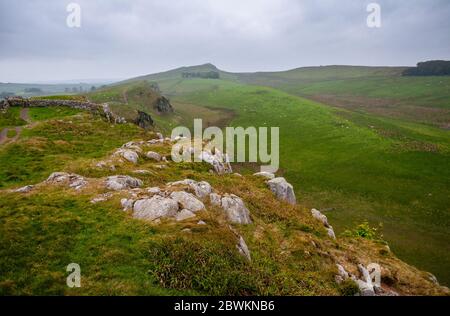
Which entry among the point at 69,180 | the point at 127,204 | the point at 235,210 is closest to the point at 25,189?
the point at 69,180

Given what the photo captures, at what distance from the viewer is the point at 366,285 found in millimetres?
22828

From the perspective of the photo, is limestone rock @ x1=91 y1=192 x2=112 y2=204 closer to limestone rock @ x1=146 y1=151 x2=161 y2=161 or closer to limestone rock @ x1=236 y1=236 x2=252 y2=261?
limestone rock @ x1=236 y1=236 x2=252 y2=261

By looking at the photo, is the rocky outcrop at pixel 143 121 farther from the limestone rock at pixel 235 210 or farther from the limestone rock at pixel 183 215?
the limestone rock at pixel 183 215

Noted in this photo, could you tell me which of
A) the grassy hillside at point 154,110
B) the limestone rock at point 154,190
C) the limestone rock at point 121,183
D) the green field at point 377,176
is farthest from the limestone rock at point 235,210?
the grassy hillside at point 154,110

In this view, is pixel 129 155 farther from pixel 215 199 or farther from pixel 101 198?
pixel 215 199

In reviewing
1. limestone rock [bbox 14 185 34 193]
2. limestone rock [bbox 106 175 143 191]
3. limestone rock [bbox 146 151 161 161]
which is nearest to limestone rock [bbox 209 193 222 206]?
limestone rock [bbox 106 175 143 191]

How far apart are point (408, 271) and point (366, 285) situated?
1046 centimetres

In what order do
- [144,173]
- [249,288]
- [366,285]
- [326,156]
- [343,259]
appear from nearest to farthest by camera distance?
[249,288] → [366,285] → [343,259] → [144,173] → [326,156]

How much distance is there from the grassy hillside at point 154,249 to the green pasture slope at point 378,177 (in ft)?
61.9

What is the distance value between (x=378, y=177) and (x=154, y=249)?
67.2 meters

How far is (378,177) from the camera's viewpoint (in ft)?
240

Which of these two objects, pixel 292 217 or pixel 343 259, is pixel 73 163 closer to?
pixel 292 217

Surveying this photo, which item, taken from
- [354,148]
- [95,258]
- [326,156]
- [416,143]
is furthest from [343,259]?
[416,143]

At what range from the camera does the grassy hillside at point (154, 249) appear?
16922mm
